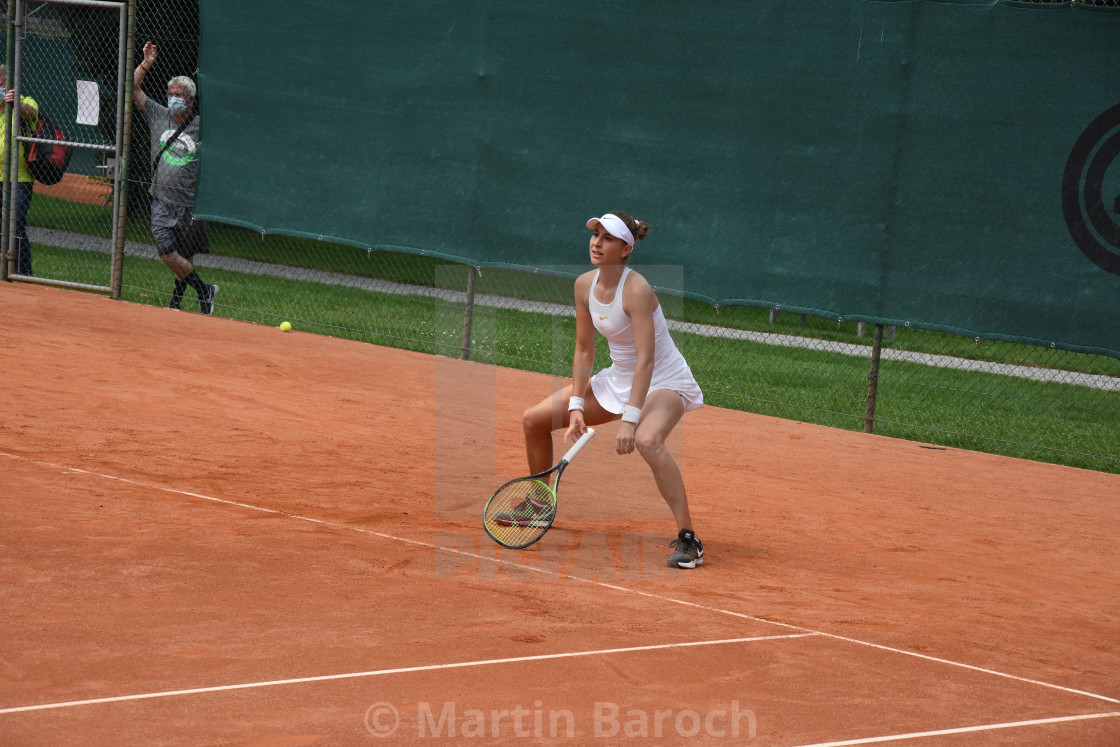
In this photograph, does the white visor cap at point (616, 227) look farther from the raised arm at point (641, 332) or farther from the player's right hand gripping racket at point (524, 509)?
the player's right hand gripping racket at point (524, 509)

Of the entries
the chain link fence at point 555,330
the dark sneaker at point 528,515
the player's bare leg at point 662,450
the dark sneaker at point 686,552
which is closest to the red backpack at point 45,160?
the chain link fence at point 555,330

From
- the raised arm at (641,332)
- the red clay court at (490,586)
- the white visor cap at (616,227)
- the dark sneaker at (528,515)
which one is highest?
the white visor cap at (616,227)

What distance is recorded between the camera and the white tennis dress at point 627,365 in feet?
18.1

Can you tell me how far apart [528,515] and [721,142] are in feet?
15.2

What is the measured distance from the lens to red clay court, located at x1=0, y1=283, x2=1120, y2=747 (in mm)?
3582

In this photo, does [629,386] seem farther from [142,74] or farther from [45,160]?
[45,160]

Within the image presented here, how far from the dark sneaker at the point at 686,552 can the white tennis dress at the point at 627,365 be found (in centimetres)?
61

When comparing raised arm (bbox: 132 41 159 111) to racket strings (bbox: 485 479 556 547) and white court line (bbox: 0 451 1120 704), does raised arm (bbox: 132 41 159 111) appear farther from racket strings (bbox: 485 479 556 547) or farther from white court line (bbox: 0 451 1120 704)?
racket strings (bbox: 485 479 556 547)

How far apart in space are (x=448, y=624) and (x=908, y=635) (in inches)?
63.7

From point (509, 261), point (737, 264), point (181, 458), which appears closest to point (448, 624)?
point (181, 458)

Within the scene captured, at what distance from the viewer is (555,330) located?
12.3 m

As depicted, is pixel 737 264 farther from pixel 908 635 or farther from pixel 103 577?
pixel 103 577

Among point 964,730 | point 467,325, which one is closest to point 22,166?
point 467,325

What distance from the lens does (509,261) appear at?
404 inches
